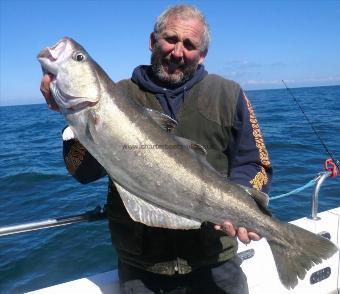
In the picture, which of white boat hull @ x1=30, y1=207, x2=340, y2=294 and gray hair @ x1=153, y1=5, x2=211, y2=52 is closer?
gray hair @ x1=153, y1=5, x2=211, y2=52

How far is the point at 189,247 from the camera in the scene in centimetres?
328

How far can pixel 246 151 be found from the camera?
3.39m

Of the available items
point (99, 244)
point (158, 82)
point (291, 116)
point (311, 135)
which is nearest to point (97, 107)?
point (158, 82)

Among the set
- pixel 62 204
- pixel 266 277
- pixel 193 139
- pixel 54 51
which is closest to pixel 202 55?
pixel 193 139

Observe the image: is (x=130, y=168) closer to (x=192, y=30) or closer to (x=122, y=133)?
(x=122, y=133)

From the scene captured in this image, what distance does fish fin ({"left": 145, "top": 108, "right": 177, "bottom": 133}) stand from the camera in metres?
3.05

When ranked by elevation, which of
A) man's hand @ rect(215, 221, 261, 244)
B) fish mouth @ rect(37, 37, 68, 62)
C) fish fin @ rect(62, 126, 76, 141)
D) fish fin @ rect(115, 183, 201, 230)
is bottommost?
man's hand @ rect(215, 221, 261, 244)

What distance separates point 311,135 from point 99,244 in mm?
15121

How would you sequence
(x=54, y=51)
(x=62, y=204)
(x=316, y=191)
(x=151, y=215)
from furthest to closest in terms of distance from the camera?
(x=62, y=204) → (x=316, y=191) → (x=151, y=215) → (x=54, y=51)

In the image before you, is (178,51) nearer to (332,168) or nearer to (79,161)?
(79,161)

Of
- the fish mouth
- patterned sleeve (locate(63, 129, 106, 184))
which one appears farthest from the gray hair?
patterned sleeve (locate(63, 129, 106, 184))

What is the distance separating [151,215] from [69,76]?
1.20m

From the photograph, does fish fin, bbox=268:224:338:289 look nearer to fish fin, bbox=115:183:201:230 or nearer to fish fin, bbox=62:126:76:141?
fish fin, bbox=115:183:201:230

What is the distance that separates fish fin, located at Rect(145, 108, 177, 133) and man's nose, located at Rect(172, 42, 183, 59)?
543 millimetres
